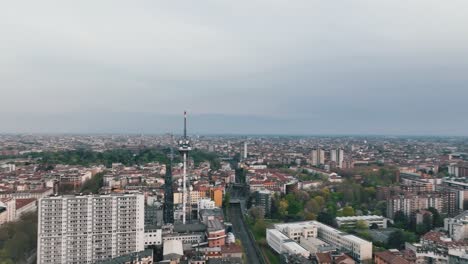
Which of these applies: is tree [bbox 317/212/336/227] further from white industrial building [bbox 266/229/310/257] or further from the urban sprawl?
white industrial building [bbox 266/229/310/257]

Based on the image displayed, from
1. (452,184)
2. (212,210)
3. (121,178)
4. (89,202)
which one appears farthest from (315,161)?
(89,202)

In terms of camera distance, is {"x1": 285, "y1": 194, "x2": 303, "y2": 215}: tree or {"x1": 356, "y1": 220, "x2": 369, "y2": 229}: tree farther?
A: {"x1": 285, "y1": 194, "x2": 303, "y2": 215}: tree

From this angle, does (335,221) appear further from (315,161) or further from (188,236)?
(315,161)

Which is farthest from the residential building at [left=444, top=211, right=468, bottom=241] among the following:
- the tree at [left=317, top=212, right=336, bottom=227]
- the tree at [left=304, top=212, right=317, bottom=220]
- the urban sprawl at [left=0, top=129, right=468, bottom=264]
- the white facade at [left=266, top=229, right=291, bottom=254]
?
the white facade at [left=266, top=229, right=291, bottom=254]

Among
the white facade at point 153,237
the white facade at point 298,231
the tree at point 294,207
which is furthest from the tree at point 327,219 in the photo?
the white facade at point 153,237

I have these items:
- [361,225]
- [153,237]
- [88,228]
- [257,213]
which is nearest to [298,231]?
[361,225]

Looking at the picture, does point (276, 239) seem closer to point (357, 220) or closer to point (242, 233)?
point (242, 233)

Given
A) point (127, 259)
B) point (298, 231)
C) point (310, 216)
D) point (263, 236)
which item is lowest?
point (263, 236)
